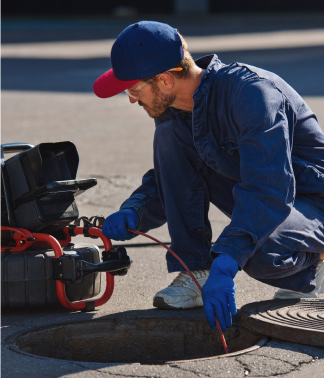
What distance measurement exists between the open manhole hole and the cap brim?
0.89m

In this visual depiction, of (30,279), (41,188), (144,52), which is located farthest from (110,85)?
(30,279)

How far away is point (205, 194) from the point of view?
3219mm

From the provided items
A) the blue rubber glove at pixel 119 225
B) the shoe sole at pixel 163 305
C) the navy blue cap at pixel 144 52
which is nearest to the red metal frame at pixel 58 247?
the blue rubber glove at pixel 119 225

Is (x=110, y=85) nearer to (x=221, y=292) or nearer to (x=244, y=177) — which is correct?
(x=244, y=177)

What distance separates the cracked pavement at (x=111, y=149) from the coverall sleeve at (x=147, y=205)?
33cm

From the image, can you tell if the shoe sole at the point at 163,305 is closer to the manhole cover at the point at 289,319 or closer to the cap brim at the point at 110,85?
the manhole cover at the point at 289,319

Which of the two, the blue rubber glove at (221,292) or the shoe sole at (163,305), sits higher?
the blue rubber glove at (221,292)

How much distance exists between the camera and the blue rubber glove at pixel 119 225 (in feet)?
10.3

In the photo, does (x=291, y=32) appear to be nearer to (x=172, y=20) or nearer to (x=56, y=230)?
(x=172, y=20)

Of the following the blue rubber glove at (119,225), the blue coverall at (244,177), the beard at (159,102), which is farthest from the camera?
the blue rubber glove at (119,225)

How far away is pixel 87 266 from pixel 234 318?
2.01 ft

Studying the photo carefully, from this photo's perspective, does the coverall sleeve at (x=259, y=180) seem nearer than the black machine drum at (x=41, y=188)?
Yes

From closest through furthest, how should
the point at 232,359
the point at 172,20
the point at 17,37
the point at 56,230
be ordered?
1. the point at 232,359
2. the point at 56,230
3. the point at 17,37
4. the point at 172,20

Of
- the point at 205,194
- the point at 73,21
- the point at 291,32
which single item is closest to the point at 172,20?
the point at 73,21
